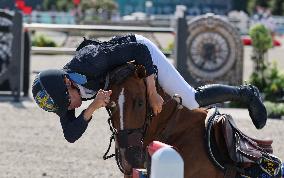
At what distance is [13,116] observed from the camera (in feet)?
39.0

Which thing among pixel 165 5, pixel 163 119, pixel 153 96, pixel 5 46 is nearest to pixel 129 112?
pixel 153 96

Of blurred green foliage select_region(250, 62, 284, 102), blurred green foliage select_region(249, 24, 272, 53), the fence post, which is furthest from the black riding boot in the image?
blurred green foliage select_region(249, 24, 272, 53)

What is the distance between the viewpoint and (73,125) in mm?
4023

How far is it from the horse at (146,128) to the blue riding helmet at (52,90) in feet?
0.78

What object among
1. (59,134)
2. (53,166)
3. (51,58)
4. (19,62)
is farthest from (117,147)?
(51,58)

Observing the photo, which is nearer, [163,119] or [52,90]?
[52,90]

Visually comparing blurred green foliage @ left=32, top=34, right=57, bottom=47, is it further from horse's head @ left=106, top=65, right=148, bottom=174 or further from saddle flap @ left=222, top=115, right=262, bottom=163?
horse's head @ left=106, top=65, right=148, bottom=174

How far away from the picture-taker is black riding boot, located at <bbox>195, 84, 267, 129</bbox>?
4641mm

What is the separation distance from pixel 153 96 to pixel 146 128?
7.3 inches

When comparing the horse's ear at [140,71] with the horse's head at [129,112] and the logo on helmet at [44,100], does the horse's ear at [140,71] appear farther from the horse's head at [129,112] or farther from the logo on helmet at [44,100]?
the logo on helmet at [44,100]

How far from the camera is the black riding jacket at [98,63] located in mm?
3998

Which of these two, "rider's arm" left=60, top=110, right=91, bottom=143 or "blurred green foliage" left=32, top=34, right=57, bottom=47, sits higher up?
"rider's arm" left=60, top=110, right=91, bottom=143

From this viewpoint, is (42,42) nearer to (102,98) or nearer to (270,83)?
(270,83)

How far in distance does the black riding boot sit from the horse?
0.40 m
